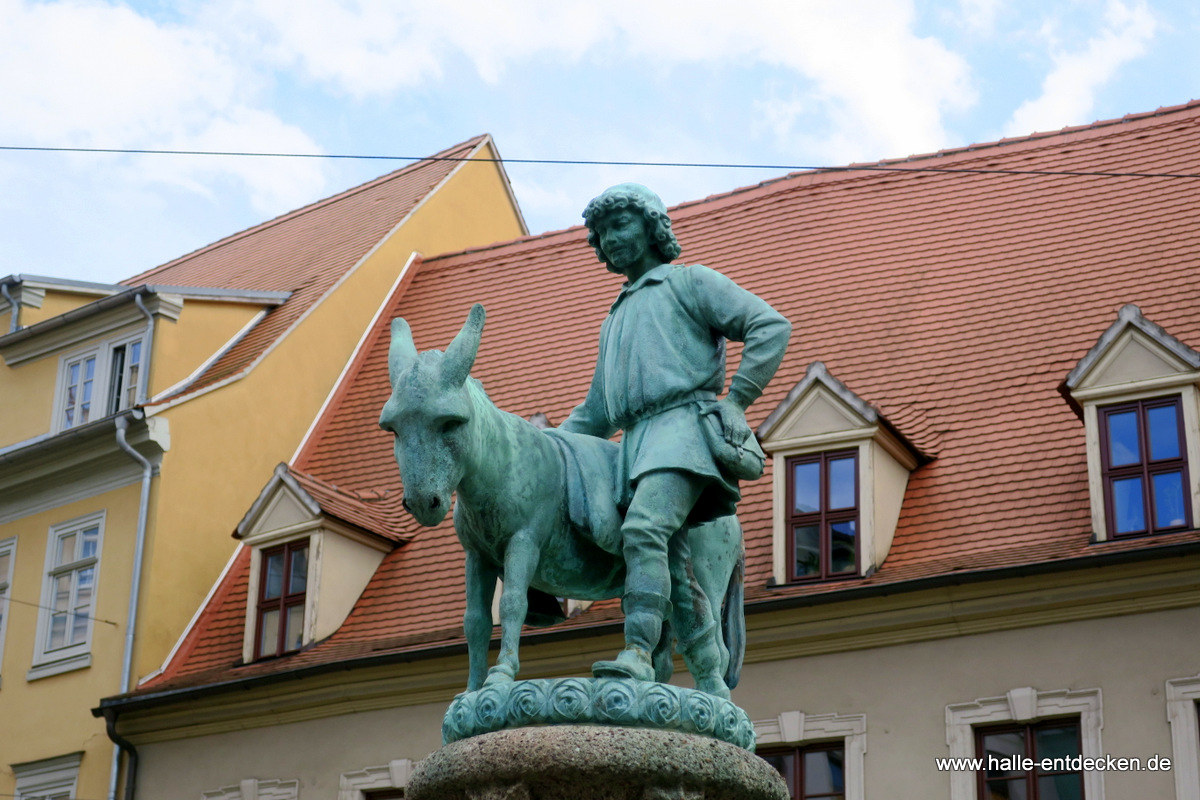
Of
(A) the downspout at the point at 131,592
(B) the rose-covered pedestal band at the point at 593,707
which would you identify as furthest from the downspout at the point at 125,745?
(B) the rose-covered pedestal band at the point at 593,707

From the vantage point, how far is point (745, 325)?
6.65m

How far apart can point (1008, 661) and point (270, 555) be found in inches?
338

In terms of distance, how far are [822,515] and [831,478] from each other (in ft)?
1.31

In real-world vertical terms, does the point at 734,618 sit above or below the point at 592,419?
below

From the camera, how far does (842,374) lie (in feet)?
62.1

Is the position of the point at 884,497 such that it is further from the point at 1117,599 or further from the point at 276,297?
the point at 276,297

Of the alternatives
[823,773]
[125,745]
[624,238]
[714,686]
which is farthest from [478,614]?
[125,745]

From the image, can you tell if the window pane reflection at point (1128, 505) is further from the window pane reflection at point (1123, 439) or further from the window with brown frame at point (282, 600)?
the window with brown frame at point (282, 600)

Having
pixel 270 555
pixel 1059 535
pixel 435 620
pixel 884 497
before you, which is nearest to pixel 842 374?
pixel 884 497

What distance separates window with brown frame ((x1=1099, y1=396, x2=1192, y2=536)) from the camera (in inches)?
616

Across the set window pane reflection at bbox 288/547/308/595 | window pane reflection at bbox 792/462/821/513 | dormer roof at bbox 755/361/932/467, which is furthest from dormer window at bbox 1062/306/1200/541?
window pane reflection at bbox 288/547/308/595

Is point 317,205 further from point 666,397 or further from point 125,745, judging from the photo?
point 666,397

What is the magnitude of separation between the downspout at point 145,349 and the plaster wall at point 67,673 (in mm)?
1239

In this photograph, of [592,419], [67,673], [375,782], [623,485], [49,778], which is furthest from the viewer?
[67,673]
